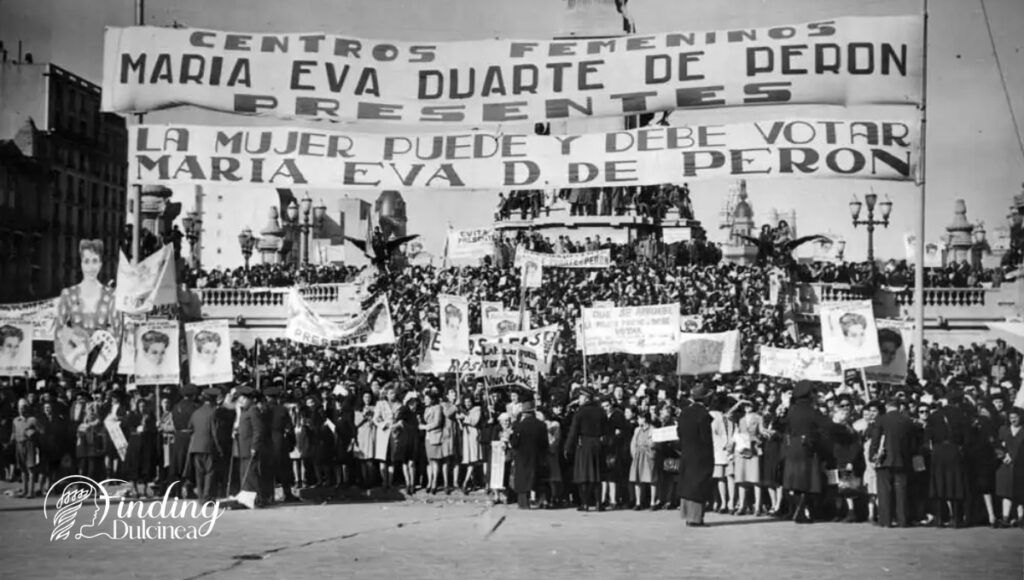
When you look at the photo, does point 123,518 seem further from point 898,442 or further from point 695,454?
point 898,442

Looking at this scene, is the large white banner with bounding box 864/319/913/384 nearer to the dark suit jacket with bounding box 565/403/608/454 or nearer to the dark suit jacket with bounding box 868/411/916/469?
the dark suit jacket with bounding box 868/411/916/469

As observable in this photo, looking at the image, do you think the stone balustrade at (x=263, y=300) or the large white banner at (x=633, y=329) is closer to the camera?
the large white banner at (x=633, y=329)

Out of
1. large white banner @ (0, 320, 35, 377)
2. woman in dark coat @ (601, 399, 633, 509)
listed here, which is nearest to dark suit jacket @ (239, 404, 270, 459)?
woman in dark coat @ (601, 399, 633, 509)

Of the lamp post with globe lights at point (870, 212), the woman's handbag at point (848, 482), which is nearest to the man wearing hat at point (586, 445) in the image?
the woman's handbag at point (848, 482)

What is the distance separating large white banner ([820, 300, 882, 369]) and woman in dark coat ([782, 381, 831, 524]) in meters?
2.92

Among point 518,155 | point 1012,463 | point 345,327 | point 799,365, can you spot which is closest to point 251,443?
point 345,327

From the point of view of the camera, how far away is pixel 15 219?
206ft

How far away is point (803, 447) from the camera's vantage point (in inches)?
719

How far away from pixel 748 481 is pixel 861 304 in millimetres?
3635

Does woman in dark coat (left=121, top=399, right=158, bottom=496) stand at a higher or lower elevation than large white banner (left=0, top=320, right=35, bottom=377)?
lower

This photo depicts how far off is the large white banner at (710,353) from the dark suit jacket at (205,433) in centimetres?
885

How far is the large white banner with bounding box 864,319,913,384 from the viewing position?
845 inches

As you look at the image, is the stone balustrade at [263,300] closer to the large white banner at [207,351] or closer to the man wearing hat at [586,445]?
the large white banner at [207,351]

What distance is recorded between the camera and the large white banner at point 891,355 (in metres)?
21.5
